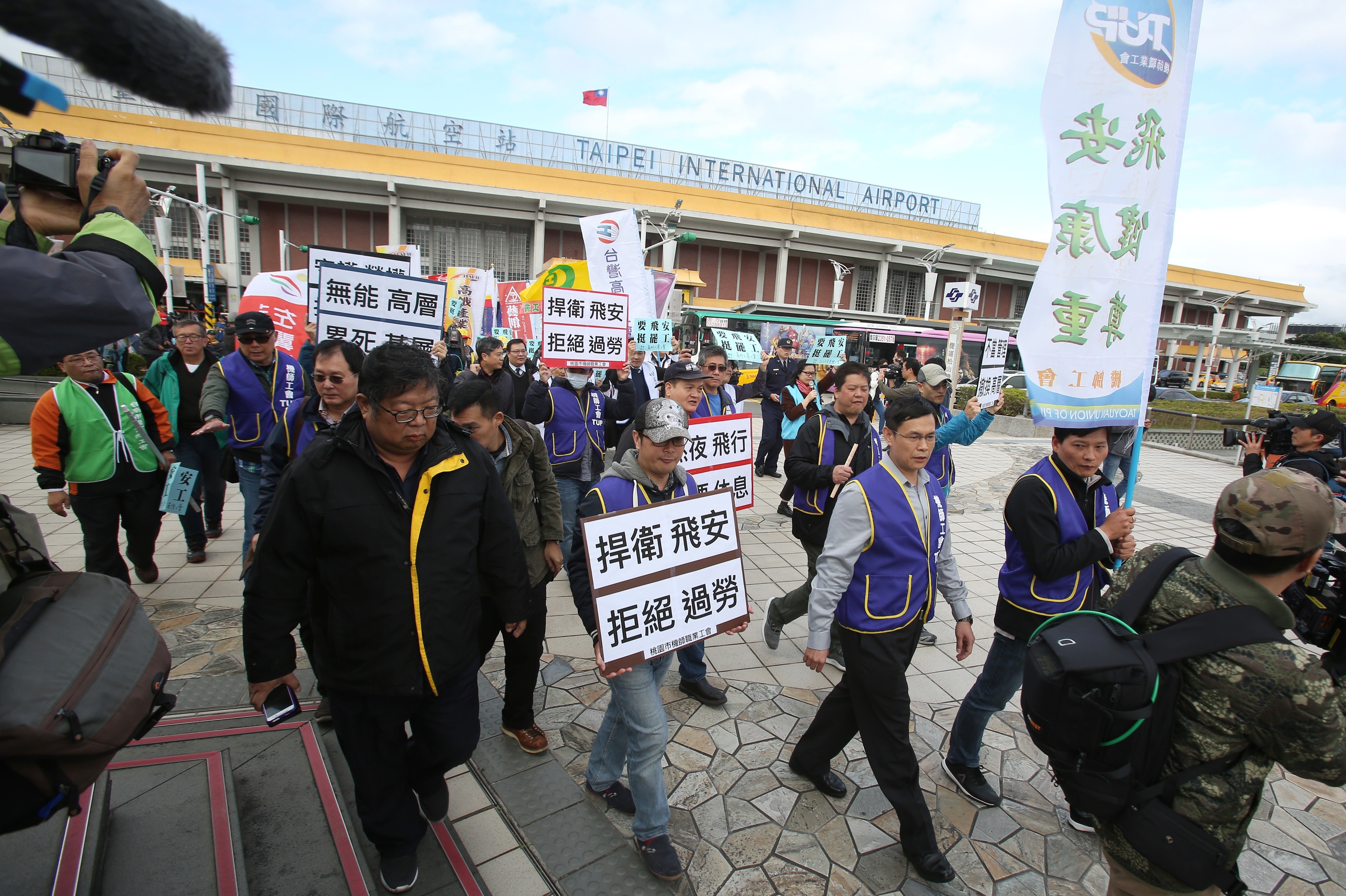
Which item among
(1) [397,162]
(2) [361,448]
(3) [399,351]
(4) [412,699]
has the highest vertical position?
(1) [397,162]

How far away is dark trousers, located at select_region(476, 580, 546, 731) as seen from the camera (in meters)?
2.99

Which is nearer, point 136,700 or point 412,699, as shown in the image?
point 136,700

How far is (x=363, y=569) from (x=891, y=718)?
85.4 inches

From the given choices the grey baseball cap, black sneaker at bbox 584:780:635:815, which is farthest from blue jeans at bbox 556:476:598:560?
the grey baseball cap

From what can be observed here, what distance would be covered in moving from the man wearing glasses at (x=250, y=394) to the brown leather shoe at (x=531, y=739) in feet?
9.00

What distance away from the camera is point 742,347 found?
40.2 ft

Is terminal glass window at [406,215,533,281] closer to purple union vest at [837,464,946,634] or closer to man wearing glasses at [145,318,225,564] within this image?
man wearing glasses at [145,318,225,564]

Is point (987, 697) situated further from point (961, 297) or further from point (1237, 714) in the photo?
point (961, 297)

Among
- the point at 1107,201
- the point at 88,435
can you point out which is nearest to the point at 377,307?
the point at 88,435

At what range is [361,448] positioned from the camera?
2127 millimetres

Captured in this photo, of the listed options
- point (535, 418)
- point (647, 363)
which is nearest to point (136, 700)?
point (535, 418)

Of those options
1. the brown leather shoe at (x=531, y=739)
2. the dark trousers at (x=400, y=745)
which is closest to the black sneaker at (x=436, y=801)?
the dark trousers at (x=400, y=745)

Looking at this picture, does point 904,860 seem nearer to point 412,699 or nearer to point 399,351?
point 412,699

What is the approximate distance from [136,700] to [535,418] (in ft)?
13.6
